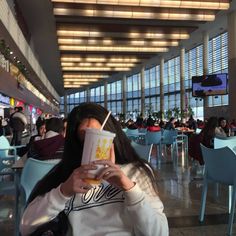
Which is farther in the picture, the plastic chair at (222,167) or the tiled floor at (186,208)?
the tiled floor at (186,208)

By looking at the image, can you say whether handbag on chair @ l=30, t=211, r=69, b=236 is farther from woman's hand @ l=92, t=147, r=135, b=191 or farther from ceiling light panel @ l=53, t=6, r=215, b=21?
ceiling light panel @ l=53, t=6, r=215, b=21

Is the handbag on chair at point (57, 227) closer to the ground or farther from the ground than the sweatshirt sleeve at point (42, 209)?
closer to the ground

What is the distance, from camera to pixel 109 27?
18672mm

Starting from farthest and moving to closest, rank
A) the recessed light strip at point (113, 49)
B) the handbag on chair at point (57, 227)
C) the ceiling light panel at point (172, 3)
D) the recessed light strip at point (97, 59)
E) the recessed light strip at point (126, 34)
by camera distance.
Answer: the recessed light strip at point (97, 59) < the recessed light strip at point (113, 49) < the recessed light strip at point (126, 34) < the ceiling light panel at point (172, 3) < the handbag on chair at point (57, 227)

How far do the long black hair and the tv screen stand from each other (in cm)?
1456

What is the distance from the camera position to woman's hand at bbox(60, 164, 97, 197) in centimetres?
100

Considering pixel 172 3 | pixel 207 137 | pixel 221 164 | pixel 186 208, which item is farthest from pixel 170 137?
pixel 172 3

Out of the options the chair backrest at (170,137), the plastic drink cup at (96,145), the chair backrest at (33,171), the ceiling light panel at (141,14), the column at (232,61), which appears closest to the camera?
the plastic drink cup at (96,145)

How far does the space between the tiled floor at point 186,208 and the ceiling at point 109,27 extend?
990 cm

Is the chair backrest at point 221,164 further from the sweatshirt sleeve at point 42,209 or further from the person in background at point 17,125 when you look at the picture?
the person in background at point 17,125

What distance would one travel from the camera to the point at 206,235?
3.23 m

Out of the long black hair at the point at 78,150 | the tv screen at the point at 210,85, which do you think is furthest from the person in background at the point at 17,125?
the long black hair at the point at 78,150

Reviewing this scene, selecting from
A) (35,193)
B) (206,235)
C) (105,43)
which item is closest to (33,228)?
(35,193)

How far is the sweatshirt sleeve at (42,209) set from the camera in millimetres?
1147
